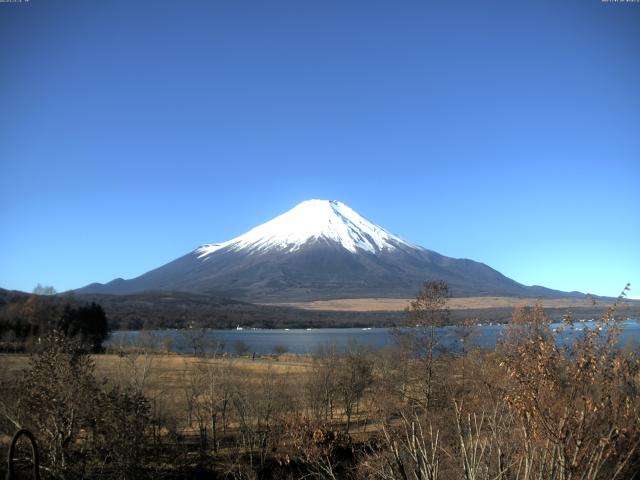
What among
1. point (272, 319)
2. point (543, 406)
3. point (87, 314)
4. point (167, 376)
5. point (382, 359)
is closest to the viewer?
point (543, 406)

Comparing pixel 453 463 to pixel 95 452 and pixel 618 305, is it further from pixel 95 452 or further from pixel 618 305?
pixel 95 452

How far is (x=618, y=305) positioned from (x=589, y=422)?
8.91ft

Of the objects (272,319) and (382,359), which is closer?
(382,359)

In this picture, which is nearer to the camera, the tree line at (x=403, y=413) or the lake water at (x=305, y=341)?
the tree line at (x=403, y=413)

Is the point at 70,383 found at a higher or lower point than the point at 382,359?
higher

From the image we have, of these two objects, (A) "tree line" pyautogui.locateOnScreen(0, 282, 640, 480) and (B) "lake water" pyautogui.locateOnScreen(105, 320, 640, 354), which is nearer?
(A) "tree line" pyautogui.locateOnScreen(0, 282, 640, 480)

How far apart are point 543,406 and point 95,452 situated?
494 inches

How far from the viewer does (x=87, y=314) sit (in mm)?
74312

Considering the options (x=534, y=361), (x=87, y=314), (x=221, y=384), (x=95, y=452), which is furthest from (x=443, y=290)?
(x=87, y=314)

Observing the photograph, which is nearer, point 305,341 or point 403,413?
point 403,413

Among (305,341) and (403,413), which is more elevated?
(403,413)

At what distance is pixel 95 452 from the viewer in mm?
15094

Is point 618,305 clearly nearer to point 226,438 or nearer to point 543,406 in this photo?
point 543,406

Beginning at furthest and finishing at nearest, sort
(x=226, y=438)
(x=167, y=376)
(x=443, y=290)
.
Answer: (x=167, y=376) < (x=226, y=438) < (x=443, y=290)
